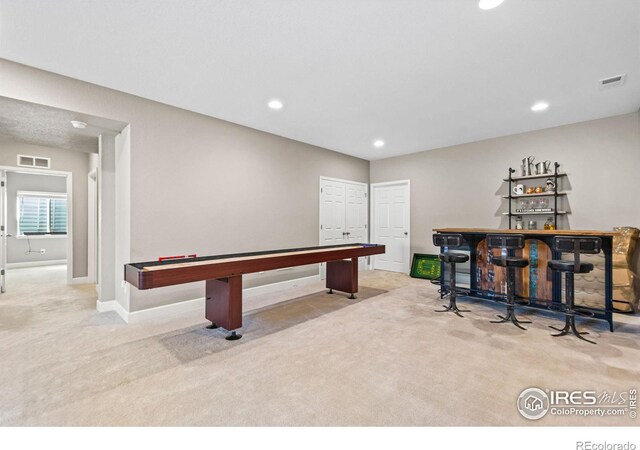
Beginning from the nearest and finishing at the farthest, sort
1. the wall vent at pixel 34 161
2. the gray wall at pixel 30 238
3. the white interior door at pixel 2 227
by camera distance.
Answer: the white interior door at pixel 2 227, the wall vent at pixel 34 161, the gray wall at pixel 30 238

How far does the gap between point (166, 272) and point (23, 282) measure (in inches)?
222

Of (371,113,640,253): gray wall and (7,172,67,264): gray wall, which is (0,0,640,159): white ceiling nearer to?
(371,113,640,253): gray wall

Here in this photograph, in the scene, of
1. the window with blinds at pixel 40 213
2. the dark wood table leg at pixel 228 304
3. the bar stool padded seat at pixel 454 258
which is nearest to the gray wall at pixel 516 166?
the bar stool padded seat at pixel 454 258

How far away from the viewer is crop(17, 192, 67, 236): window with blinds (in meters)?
7.89

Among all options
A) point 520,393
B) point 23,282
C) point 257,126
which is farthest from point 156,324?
point 23,282

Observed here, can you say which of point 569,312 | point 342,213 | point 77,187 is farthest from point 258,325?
point 77,187

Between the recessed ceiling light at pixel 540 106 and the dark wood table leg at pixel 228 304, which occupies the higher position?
the recessed ceiling light at pixel 540 106

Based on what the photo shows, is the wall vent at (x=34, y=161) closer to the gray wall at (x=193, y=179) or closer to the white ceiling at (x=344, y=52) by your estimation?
the gray wall at (x=193, y=179)

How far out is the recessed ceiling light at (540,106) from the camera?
12.4 ft

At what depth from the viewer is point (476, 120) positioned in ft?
14.5

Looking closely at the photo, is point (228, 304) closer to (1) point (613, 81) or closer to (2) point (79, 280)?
(2) point (79, 280)

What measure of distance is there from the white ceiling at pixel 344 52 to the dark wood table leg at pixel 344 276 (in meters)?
2.31

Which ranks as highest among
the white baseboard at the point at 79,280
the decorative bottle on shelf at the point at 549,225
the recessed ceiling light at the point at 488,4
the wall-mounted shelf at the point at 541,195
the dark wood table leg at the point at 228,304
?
the recessed ceiling light at the point at 488,4

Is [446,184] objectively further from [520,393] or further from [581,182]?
[520,393]
